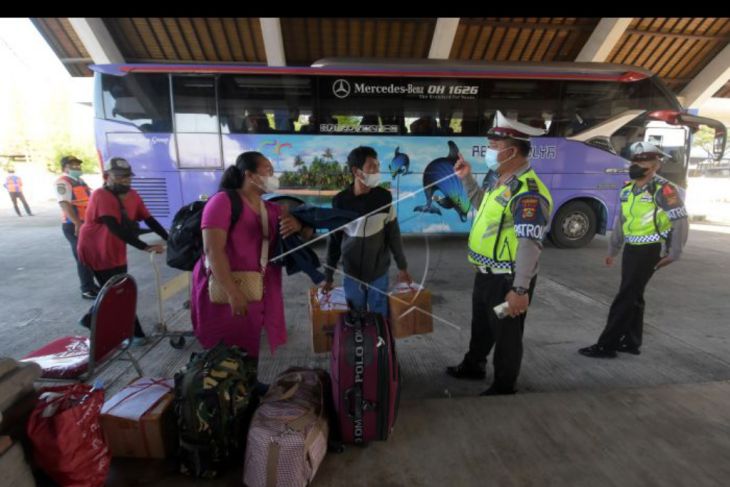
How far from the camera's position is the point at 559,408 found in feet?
7.11

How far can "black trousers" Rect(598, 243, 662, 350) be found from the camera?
3.02 m

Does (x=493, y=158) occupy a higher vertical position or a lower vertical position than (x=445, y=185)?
higher

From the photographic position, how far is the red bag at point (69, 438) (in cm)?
138

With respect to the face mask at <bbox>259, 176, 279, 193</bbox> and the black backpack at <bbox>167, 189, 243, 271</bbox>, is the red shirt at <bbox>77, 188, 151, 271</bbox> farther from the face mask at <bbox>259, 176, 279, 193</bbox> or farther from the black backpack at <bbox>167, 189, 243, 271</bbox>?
the face mask at <bbox>259, 176, 279, 193</bbox>

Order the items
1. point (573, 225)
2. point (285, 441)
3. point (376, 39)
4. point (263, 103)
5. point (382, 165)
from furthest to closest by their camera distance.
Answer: point (376, 39), point (573, 225), point (382, 165), point (263, 103), point (285, 441)

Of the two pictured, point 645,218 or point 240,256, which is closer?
point 240,256

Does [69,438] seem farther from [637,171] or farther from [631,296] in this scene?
[637,171]

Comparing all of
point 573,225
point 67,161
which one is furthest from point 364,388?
point 573,225

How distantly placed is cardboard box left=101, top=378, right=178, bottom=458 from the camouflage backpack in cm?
12

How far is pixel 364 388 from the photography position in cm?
182

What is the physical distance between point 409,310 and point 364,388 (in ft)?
3.83

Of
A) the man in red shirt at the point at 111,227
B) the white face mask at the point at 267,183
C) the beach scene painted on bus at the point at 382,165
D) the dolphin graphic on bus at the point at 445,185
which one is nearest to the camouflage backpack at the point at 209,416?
the white face mask at the point at 267,183

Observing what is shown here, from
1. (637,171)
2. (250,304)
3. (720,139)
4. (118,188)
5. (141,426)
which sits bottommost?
(141,426)

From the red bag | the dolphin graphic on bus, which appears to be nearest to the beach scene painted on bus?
the dolphin graphic on bus
